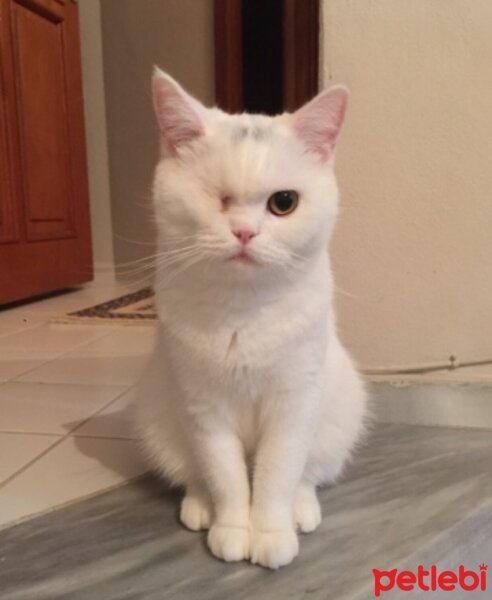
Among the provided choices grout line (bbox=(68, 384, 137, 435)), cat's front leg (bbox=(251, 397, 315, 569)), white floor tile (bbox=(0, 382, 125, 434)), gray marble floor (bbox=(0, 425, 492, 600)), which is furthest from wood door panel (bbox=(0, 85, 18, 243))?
cat's front leg (bbox=(251, 397, 315, 569))

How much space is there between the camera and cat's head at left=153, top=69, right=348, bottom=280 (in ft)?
2.43

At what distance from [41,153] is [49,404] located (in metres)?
1.63

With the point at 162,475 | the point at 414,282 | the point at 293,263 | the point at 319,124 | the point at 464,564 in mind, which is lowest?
the point at 464,564

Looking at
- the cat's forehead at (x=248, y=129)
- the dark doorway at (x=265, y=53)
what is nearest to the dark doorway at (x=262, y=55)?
the dark doorway at (x=265, y=53)

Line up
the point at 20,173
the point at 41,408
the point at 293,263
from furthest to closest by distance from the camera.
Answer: the point at 20,173 < the point at 41,408 < the point at 293,263

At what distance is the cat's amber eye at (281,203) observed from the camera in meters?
0.76

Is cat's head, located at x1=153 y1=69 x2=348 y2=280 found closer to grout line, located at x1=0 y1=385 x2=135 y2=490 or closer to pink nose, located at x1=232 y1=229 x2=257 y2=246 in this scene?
pink nose, located at x1=232 y1=229 x2=257 y2=246

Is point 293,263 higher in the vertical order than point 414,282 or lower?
higher

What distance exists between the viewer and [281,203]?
2.51 feet

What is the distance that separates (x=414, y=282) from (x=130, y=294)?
189 cm

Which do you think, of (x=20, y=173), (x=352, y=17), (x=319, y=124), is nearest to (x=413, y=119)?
(x=352, y=17)

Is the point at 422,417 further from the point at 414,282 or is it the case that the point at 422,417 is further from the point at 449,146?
the point at 449,146

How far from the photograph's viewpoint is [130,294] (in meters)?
2.96

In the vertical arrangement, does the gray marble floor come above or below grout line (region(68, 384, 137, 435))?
below
